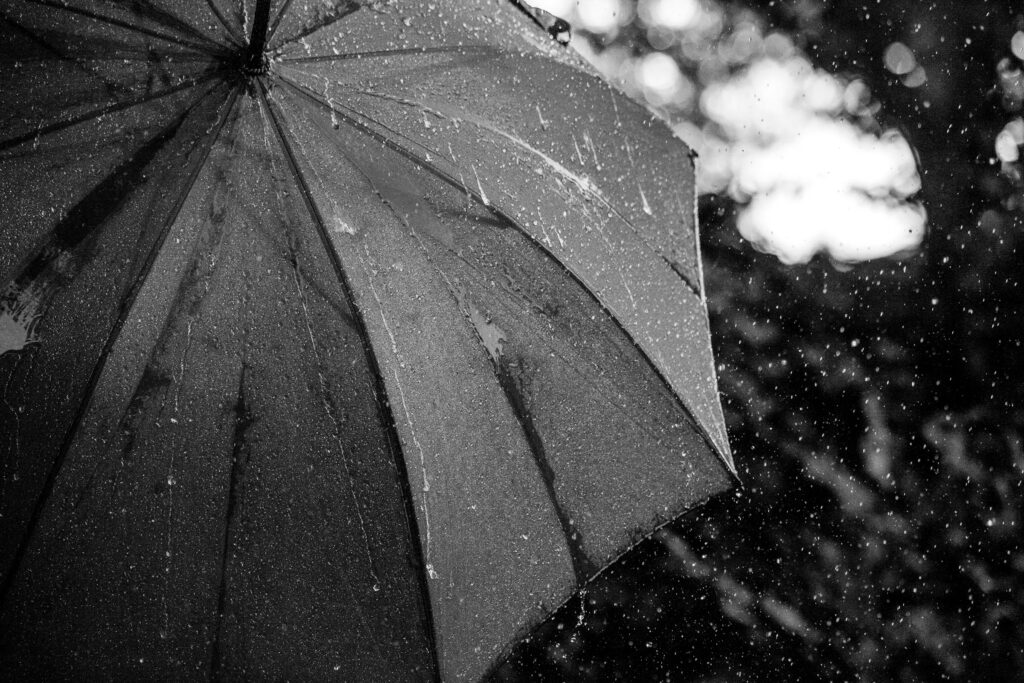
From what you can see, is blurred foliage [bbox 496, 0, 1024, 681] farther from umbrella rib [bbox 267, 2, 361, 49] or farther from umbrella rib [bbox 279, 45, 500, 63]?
umbrella rib [bbox 267, 2, 361, 49]

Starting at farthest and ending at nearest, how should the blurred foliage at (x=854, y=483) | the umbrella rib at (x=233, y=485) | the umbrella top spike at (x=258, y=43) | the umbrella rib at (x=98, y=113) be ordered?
the blurred foliage at (x=854, y=483) < the umbrella rib at (x=233, y=485) < the umbrella rib at (x=98, y=113) < the umbrella top spike at (x=258, y=43)

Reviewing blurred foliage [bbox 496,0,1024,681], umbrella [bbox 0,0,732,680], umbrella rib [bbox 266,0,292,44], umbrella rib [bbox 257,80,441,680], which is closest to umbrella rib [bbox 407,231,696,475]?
umbrella [bbox 0,0,732,680]

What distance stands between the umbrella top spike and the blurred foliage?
3.88m

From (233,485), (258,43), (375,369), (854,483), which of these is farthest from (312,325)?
(854,483)

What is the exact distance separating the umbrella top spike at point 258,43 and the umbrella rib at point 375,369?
0.09 m

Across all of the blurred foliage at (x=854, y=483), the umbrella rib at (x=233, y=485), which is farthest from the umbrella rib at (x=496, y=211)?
the blurred foliage at (x=854, y=483)

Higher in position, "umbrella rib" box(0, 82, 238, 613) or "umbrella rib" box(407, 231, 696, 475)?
"umbrella rib" box(0, 82, 238, 613)

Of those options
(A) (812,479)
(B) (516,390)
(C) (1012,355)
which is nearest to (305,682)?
(B) (516,390)

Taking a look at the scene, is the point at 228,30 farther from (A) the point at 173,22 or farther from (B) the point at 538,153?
(B) the point at 538,153

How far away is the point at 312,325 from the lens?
1301mm

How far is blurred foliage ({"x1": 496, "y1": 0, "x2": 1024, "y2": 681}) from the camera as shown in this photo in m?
4.50

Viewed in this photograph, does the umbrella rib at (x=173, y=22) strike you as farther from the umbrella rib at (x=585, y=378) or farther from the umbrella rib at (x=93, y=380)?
the umbrella rib at (x=585, y=378)

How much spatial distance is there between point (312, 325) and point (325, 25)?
46 centimetres

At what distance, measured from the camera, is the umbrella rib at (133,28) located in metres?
1.20
